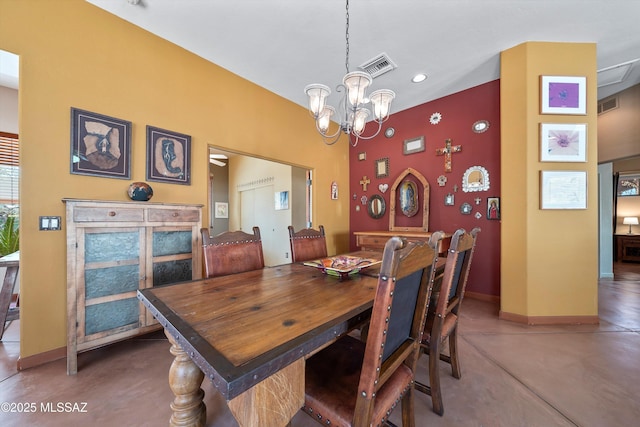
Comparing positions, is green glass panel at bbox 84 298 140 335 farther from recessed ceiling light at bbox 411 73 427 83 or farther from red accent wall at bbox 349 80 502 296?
recessed ceiling light at bbox 411 73 427 83

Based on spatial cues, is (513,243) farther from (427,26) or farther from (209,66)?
(209,66)

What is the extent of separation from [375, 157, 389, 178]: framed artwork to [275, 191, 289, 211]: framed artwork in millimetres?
1879

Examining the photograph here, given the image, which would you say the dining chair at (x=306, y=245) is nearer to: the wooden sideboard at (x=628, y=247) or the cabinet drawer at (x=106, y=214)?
the cabinet drawer at (x=106, y=214)

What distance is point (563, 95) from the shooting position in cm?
252

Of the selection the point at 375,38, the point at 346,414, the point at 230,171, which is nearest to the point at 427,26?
the point at 375,38

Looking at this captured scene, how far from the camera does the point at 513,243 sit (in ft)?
8.63

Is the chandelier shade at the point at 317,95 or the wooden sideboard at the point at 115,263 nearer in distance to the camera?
the wooden sideboard at the point at 115,263

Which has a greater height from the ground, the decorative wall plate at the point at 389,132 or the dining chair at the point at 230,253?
the decorative wall plate at the point at 389,132

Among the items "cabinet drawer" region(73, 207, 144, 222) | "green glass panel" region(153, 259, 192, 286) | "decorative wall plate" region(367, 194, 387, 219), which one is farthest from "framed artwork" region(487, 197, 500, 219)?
"cabinet drawer" region(73, 207, 144, 222)

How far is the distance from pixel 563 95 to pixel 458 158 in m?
1.21

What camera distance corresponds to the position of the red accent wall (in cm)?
320

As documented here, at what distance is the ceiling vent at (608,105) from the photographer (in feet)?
12.0

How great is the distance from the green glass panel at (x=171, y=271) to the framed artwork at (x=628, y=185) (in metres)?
9.66

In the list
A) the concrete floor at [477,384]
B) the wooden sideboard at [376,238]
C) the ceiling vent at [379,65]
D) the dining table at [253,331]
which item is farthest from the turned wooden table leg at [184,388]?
the ceiling vent at [379,65]
